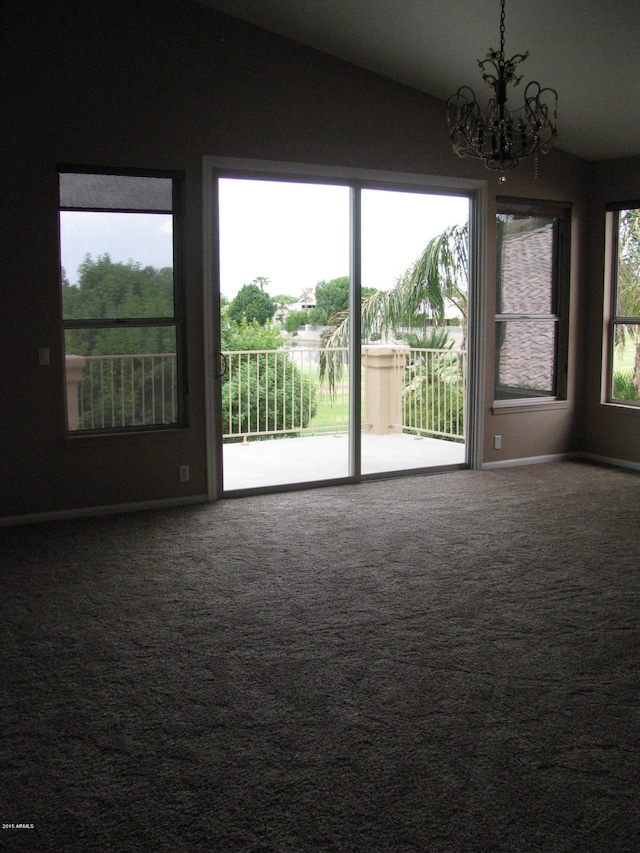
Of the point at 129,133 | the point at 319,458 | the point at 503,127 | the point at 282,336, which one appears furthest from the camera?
the point at 282,336

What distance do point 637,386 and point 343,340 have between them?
9.03ft

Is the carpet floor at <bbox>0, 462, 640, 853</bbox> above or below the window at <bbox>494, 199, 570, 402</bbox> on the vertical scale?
below

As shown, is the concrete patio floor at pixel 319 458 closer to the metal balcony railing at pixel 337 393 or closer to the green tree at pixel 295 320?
the metal balcony railing at pixel 337 393

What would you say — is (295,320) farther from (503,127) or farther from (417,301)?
(503,127)

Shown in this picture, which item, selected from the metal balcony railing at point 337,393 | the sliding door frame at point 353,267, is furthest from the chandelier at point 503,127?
the metal balcony railing at point 337,393

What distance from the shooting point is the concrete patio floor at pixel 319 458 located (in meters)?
6.21

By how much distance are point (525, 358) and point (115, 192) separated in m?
3.63

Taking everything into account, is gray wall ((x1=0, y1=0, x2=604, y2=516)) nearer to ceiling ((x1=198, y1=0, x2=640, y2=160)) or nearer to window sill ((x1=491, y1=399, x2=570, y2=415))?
ceiling ((x1=198, y1=0, x2=640, y2=160))

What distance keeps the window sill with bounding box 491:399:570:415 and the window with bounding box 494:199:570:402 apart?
50 mm

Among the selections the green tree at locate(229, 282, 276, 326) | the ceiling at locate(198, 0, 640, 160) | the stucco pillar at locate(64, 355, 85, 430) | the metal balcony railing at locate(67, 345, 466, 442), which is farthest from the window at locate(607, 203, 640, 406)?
the stucco pillar at locate(64, 355, 85, 430)

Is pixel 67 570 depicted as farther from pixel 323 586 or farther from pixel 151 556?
pixel 323 586

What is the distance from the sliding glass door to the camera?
20.4 ft

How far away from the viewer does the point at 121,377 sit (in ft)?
16.6

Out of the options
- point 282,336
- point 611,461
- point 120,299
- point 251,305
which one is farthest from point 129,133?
point 611,461
